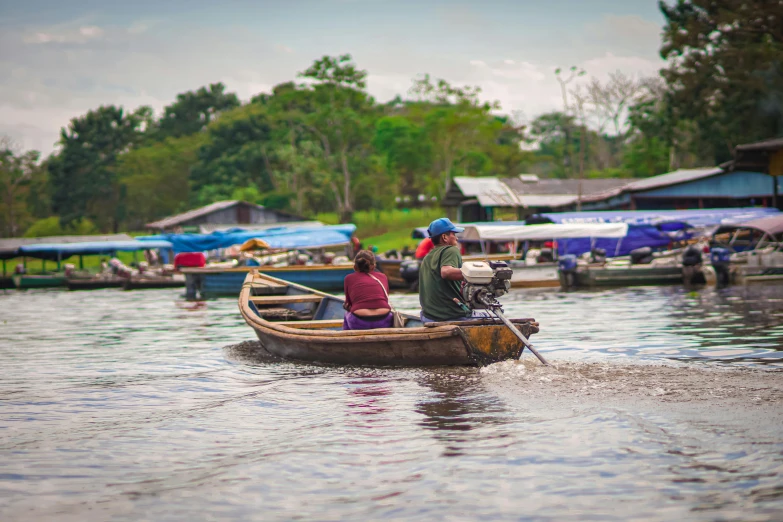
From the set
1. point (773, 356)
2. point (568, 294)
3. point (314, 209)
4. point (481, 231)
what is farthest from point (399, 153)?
point (773, 356)

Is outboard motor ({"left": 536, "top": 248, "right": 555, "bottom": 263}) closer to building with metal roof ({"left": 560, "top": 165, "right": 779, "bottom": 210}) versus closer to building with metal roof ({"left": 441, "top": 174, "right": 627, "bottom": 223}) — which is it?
building with metal roof ({"left": 441, "top": 174, "right": 627, "bottom": 223})

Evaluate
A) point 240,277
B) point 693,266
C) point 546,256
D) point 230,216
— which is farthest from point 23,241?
point 693,266

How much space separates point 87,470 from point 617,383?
4.77m

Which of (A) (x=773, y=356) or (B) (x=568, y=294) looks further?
(B) (x=568, y=294)

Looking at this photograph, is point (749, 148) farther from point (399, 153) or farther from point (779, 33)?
point (399, 153)

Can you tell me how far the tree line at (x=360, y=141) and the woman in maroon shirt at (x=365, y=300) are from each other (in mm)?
31957

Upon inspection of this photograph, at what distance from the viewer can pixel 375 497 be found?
5.11 meters

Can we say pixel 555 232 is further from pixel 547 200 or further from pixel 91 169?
pixel 91 169

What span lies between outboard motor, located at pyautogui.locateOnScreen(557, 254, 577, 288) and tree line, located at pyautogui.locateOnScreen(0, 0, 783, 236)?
16984 millimetres

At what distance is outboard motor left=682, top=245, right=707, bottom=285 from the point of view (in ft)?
79.4

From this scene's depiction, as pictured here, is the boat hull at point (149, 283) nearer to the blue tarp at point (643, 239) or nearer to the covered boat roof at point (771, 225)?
the blue tarp at point (643, 239)

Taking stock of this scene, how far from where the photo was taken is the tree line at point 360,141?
1558 inches

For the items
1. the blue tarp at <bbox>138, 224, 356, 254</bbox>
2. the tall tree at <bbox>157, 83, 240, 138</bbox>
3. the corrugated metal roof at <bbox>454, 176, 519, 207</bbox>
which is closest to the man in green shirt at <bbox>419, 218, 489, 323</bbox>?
the blue tarp at <bbox>138, 224, 356, 254</bbox>

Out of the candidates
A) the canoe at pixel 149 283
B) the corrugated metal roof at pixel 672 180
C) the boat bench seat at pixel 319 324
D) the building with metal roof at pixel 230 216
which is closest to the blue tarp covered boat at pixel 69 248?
the canoe at pixel 149 283
